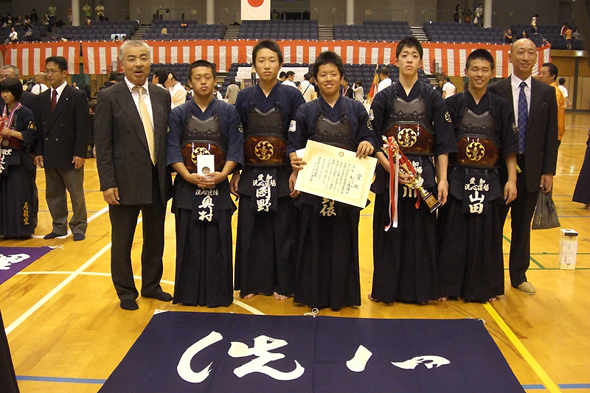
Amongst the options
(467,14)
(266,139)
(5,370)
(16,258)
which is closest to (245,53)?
(467,14)

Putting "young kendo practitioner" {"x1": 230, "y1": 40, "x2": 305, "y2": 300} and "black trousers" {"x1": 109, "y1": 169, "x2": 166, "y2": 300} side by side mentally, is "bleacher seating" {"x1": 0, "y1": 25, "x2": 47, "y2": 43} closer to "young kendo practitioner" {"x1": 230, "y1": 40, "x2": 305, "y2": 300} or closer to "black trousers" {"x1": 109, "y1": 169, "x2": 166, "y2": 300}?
"black trousers" {"x1": 109, "y1": 169, "x2": 166, "y2": 300}

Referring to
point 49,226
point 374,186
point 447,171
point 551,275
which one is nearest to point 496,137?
point 447,171

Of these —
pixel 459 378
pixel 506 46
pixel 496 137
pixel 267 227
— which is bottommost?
pixel 459 378

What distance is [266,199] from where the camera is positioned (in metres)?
4.15

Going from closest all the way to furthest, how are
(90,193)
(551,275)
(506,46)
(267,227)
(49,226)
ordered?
1. (267,227)
2. (551,275)
3. (49,226)
4. (90,193)
5. (506,46)

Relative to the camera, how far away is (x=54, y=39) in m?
22.2

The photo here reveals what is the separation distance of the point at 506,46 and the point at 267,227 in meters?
18.3

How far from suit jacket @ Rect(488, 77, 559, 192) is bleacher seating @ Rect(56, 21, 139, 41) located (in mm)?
20234

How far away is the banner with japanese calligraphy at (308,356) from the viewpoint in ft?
9.81

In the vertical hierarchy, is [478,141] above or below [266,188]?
above

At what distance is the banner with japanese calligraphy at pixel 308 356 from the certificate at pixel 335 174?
85 cm

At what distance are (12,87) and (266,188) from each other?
3294 mm

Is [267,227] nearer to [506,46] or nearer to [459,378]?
[459,378]

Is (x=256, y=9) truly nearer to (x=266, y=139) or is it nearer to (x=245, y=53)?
(x=245, y=53)
